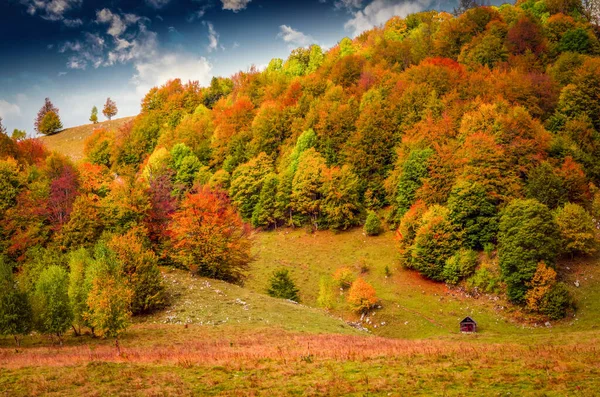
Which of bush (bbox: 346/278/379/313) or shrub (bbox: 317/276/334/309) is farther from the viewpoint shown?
shrub (bbox: 317/276/334/309)

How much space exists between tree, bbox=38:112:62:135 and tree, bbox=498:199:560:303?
181m

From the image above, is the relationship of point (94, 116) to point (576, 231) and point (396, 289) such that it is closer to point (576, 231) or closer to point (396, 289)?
point (396, 289)

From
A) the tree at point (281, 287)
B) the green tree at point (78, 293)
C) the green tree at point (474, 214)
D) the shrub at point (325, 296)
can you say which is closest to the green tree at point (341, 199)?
the green tree at point (474, 214)

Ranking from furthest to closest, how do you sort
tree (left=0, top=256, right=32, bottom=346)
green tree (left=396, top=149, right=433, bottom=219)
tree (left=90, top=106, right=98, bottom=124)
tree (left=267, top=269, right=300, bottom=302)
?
1. tree (left=90, top=106, right=98, bottom=124)
2. green tree (left=396, top=149, right=433, bottom=219)
3. tree (left=267, top=269, right=300, bottom=302)
4. tree (left=0, top=256, right=32, bottom=346)

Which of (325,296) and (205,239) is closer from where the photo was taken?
(205,239)

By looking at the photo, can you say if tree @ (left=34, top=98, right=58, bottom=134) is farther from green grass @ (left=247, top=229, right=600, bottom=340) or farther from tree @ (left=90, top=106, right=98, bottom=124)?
green grass @ (left=247, top=229, right=600, bottom=340)

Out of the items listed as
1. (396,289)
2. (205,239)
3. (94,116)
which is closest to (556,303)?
(396,289)

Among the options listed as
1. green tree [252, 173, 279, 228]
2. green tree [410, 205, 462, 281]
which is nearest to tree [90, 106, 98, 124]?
green tree [252, 173, 279, 228]

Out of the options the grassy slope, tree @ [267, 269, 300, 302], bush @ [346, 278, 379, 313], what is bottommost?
bush @ [346, 278, 379, 313]

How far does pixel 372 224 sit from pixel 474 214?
18265mm

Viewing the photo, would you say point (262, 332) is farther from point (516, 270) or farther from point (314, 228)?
point (314, 228)

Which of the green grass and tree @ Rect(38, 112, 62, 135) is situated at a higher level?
tree @ Rect(38, 112, 62, 135)

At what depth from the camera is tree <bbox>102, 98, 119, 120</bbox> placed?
187 meters

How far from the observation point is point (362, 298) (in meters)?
57.4
